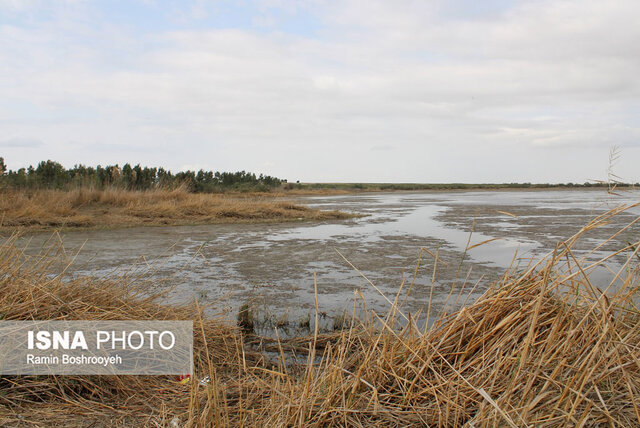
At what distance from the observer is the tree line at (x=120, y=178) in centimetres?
1841

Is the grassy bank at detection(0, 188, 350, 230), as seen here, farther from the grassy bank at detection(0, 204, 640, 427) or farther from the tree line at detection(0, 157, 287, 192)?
the grassy bank at detection(0, 204, 640, 427)

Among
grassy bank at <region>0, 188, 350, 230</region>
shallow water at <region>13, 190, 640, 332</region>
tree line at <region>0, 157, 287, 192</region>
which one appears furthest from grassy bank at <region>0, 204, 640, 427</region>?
tree line at <region>0, 157, 287, 192</region>

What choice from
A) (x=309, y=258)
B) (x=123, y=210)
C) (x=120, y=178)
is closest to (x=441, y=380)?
(x=309, y=258)

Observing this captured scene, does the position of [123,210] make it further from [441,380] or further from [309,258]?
[441,380]

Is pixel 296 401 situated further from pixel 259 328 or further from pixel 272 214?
pixel 272 214

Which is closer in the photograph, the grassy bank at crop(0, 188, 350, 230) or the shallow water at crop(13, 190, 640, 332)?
the shallow water at crop(13, 190, 640, 332)

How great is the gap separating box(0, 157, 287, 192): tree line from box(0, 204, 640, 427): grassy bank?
15.8 metres

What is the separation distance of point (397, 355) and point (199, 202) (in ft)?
54.9

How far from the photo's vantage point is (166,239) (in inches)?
465

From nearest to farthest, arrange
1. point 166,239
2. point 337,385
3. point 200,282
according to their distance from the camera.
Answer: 1. point 337,385
2. point 200,282
3. point 166,239

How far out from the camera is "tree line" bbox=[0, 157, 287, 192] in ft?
60.4

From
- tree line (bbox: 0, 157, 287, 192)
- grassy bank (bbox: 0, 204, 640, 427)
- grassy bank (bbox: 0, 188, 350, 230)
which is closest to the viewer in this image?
grassy bank (bbox: 0, 204, 640, 427)

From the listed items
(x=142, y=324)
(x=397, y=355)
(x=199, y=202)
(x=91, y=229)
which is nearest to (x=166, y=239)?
(x=91, y=229)

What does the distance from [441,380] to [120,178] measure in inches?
869
